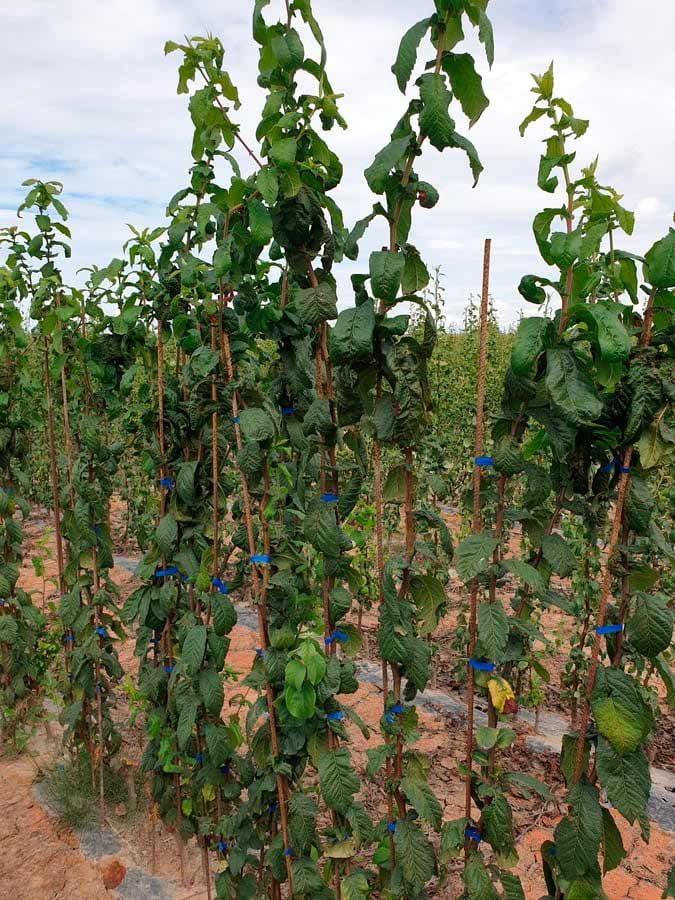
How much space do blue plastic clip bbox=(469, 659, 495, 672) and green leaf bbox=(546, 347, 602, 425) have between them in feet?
2.28

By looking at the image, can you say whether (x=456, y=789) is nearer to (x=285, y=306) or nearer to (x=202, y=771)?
(x=202, y=771)

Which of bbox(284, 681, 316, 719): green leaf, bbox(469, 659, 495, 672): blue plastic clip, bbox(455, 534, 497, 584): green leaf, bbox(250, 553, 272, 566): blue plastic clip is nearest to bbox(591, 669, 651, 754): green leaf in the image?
bbox(469, 659, 495, 672): blue plastic clip

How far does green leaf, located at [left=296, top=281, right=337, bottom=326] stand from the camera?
Result: 1.70m

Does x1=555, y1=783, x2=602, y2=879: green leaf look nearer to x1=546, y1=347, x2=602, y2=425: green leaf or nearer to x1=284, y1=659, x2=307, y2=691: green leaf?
x1=284, y1=659, x2=307, y2=691: green leaf

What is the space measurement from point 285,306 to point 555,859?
1728 mm

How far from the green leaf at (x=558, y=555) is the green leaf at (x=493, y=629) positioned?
18 cm

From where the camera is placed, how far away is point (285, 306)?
1.92 metres

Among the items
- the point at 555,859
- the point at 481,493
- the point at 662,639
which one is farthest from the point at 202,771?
the point at 662,639

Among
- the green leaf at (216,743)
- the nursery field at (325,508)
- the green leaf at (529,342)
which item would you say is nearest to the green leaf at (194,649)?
the nursery field at (325,508)

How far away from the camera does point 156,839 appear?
2.92m

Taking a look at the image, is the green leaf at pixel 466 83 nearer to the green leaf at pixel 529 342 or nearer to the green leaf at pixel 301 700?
the green leaf at pixel 529 342

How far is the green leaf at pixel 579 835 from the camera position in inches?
63.1

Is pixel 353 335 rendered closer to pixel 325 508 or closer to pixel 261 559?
pixel 325 508

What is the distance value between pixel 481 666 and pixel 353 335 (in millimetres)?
942
